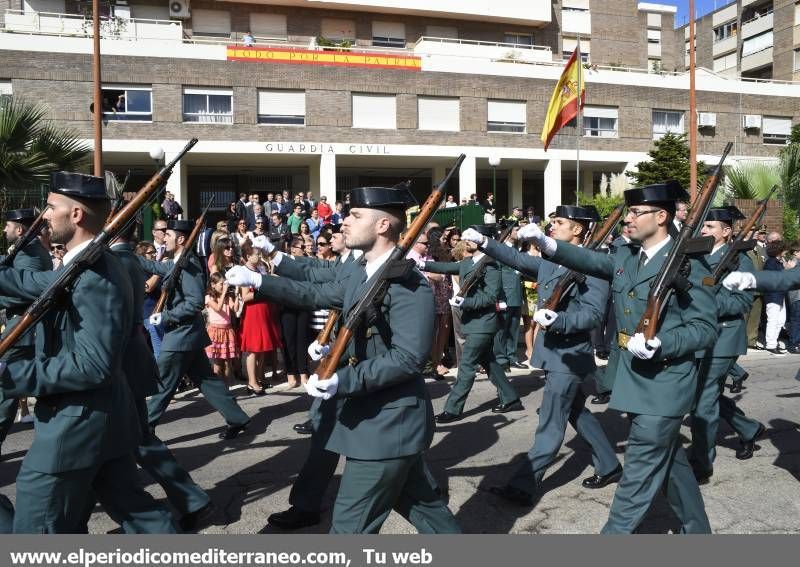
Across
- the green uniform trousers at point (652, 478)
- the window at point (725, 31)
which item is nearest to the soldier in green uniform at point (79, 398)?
the green uniform trousers at point (652, 478)

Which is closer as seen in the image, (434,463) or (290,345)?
(434,463)

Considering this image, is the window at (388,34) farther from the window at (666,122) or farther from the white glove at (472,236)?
the white glove at (472,236)

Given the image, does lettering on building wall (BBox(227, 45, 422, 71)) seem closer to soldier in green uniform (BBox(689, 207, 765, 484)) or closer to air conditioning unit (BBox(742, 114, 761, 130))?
air conditioning unit (BBox(742, 114, 761, 130))

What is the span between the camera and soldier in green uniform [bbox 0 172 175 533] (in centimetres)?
293

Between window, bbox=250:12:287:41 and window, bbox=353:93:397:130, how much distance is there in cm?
605

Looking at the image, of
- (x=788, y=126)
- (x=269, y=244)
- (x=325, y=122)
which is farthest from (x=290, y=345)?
(x=788, y=126)

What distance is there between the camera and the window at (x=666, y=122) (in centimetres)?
3416

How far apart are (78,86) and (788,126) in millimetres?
34841

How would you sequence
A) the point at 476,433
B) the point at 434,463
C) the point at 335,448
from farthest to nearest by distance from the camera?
the point at 476,433 < the point at 434,463 < the point at 335,448

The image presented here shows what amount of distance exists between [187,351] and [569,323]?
3383 mm

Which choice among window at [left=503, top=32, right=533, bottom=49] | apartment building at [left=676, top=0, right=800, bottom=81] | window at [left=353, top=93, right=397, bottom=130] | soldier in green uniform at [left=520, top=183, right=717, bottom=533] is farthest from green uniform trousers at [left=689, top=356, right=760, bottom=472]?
apartment building at [left=676, top=0, right=800, bottom=81]

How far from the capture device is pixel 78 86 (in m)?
25.5
